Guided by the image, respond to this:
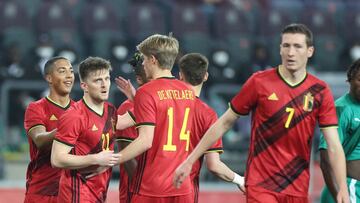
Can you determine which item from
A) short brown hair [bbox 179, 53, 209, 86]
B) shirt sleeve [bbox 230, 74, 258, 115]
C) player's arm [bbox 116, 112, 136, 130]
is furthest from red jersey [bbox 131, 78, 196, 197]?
short brown hair [bbox 179, 53, 209, 86]

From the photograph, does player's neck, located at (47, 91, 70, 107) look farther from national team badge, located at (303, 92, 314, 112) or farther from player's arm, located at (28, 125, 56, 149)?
national team badge, located at (303, 92, 314, 112)

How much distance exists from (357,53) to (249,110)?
9.60 metres

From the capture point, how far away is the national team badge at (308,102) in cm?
628

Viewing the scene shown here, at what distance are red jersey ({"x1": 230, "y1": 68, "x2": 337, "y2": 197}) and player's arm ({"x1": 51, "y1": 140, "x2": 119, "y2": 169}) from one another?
3.13 ft

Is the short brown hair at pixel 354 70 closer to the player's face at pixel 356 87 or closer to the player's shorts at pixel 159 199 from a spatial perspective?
the player's face at pixel 356 87

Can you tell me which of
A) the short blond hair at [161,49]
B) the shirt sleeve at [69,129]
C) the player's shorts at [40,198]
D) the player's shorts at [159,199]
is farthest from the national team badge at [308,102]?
the player's shorts at [40,198]

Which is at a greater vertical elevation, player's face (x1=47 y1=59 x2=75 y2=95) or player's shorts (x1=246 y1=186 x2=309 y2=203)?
player's face (x1=47 y1=59 x2=75 y2=95)

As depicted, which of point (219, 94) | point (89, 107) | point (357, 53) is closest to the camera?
point (89, 107)

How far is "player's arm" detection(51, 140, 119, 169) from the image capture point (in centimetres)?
639

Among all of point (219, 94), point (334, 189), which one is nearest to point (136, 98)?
point (334, 189)

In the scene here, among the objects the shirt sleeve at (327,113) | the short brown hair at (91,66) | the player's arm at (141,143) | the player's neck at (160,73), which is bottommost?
the player's arm at (141,143)

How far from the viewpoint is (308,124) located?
248 inches

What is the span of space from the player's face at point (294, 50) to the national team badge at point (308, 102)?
21 centimetres

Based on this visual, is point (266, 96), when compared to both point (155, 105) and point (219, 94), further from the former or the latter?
point (219, 94)
